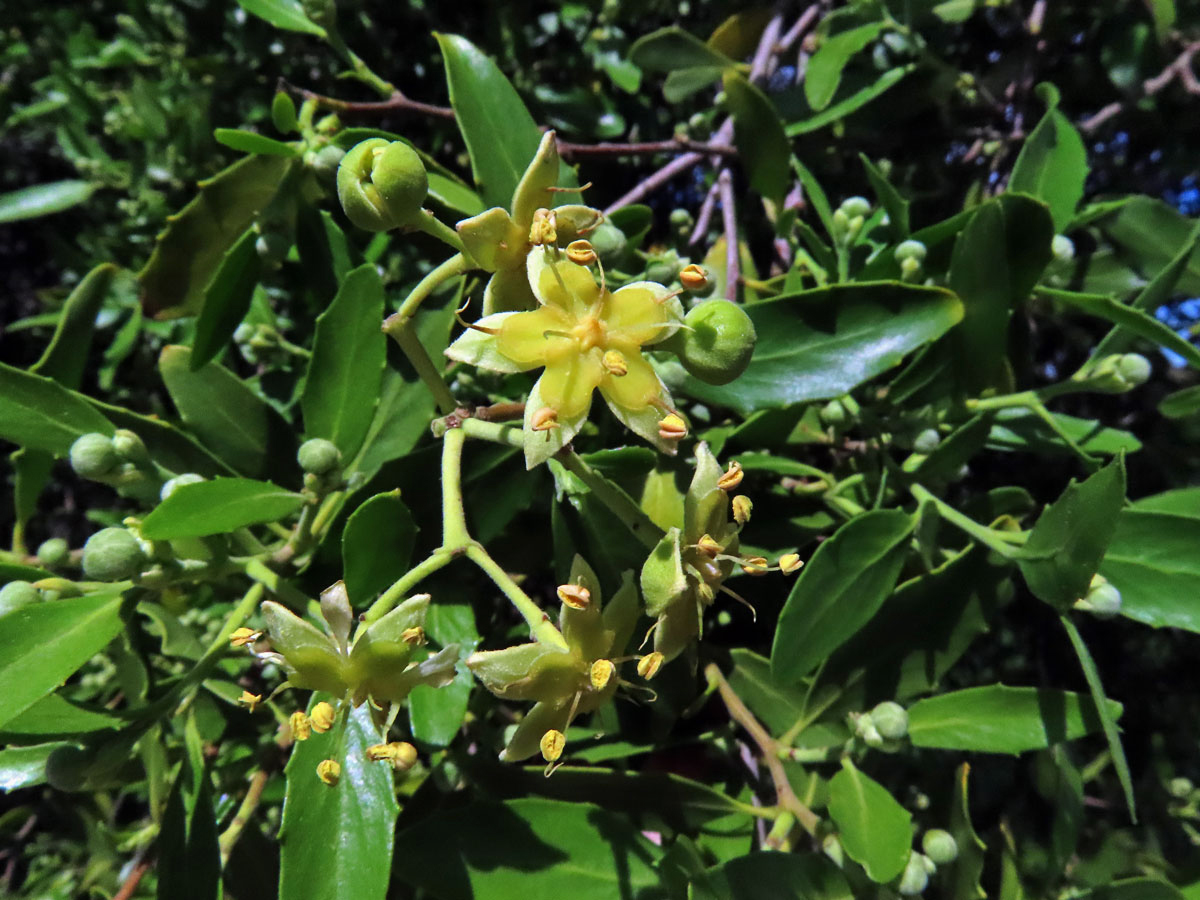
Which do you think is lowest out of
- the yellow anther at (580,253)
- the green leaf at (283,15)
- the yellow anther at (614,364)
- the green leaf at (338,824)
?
the green leaf at (338,824)

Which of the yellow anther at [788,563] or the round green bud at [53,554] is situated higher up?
the yellow anther at [788,563]

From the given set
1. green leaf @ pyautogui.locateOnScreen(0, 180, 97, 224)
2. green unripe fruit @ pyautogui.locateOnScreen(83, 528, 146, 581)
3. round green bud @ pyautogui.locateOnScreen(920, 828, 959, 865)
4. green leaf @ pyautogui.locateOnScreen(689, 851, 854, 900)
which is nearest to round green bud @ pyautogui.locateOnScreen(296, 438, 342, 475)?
green unripe fruit @ pyautogui.locateOnScreen(83, 528, 146, 581)

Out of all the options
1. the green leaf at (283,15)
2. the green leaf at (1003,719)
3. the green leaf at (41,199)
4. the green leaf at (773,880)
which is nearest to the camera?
the green leaf at (773,880)

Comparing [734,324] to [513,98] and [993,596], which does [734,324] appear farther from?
[993,596]

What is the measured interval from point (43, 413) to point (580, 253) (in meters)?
1.08

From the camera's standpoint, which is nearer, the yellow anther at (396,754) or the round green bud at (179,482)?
the yellow anther at (396,754)

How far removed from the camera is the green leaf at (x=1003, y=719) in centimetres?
161

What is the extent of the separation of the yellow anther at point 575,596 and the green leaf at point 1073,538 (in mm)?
821

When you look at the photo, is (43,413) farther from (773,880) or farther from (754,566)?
(773,880)

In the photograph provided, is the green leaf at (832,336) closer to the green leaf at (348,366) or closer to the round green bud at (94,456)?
the green leaf at (348,366)

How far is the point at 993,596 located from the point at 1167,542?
0.33 metres

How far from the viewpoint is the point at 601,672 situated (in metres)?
1.19

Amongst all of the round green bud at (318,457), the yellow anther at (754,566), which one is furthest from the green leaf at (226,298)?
the yellow anther at (754,566)

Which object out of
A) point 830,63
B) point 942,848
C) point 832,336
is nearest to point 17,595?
point 832,336
